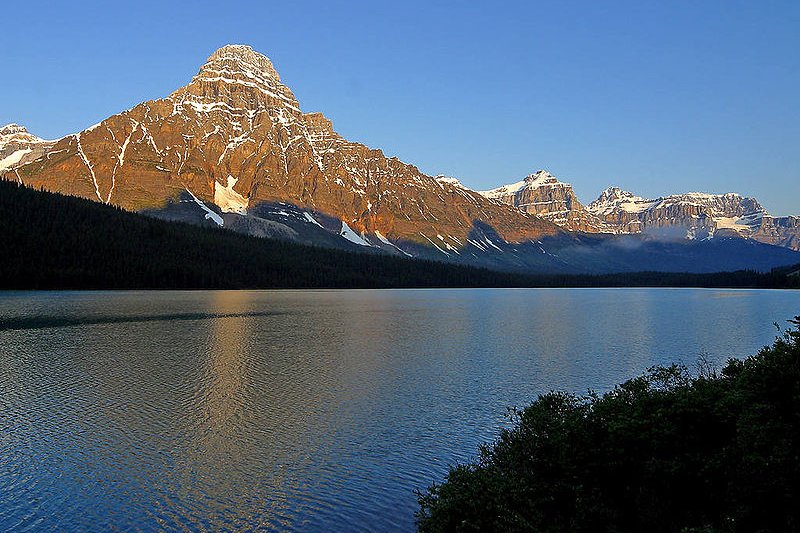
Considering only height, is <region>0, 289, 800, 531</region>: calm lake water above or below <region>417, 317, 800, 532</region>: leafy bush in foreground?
below

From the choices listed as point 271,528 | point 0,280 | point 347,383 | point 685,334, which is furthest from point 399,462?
point 0,280

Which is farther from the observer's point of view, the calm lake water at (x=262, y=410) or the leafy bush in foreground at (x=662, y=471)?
the calm lake water at (x=262, y=410)

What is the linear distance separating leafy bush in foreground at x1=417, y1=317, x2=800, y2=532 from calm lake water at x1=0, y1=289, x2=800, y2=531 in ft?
18.8

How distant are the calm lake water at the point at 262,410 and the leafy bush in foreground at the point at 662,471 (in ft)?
18.8

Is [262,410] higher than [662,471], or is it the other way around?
[662,471]

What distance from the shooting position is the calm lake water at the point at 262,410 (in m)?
25.9

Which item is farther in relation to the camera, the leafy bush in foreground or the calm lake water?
the calm lake water

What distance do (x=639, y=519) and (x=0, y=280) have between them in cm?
22287

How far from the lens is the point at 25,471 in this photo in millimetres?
29328

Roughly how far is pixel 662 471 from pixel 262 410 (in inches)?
1147

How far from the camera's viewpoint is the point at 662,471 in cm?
2017

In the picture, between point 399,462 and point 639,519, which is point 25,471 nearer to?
point 399,462

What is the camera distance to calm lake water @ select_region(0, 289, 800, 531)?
1021 inches

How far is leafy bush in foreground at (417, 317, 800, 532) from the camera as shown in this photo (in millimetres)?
17406
